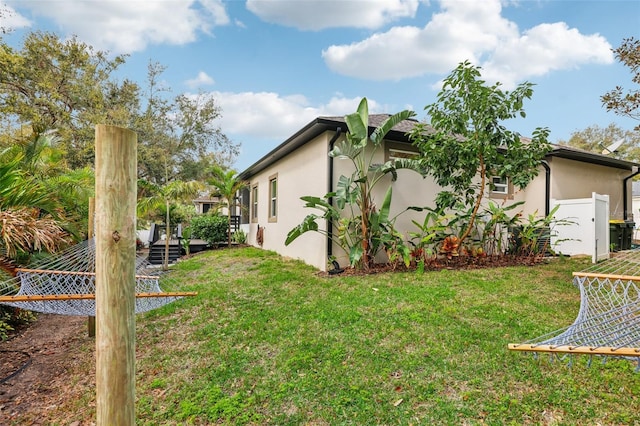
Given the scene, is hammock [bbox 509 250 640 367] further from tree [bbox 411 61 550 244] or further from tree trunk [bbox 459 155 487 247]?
tree [bbox 411 61 550 244]

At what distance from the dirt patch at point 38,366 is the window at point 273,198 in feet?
19.6

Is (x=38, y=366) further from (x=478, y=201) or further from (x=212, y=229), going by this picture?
(x=212, y=229)

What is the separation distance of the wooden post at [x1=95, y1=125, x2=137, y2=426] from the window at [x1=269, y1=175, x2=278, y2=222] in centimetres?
889

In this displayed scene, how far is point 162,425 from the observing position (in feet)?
8.58

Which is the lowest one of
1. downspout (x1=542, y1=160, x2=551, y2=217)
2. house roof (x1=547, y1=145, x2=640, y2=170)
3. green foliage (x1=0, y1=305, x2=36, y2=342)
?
green foliage (x1=0, y1=305, x2=36, y2=342)

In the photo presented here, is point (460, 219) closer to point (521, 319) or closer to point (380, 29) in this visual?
point (521, 319)

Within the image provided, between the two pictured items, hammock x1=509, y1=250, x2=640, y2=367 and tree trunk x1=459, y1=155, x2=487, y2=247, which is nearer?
hammock x1=509, y1=250, x2=640, y2=367

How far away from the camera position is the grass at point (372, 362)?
257 cm

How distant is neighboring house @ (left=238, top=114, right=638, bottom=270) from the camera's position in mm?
7241

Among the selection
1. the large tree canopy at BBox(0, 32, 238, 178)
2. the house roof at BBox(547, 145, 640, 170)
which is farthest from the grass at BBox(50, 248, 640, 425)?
the large tree canopy at BBox(0, 32, 238, 178)

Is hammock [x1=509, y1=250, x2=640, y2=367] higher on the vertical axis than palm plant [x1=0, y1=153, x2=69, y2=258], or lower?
lower

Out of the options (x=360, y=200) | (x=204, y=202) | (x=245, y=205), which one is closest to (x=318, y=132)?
(x=360, y=200)

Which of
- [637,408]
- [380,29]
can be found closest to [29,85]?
[380,29]

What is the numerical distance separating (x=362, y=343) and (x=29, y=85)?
20368 mm
